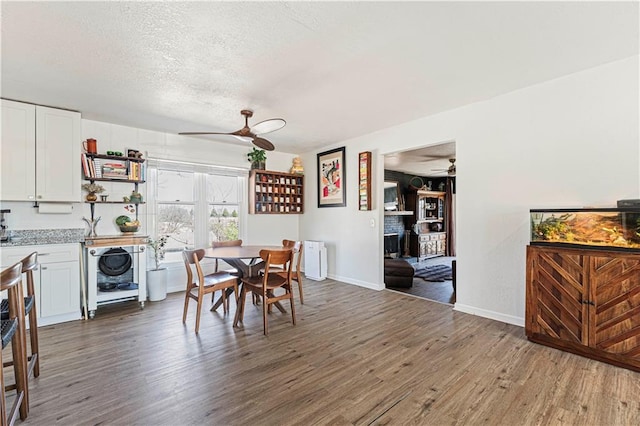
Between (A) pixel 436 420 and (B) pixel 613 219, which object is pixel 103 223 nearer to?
(A) pixel 436 420

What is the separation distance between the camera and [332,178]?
535 centimetres

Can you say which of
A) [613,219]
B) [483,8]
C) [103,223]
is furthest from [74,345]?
[613,219]

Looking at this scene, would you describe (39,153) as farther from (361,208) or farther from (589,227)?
(589,227)

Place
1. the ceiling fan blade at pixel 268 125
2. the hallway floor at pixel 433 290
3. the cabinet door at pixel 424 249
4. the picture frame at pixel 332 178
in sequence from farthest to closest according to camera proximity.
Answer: the cabinet door at pixel 424 249 < the picture frame at pixel 332 178 < the hallway floor at pixel 433 290 < the ceiling fan blade at pixel 268 125

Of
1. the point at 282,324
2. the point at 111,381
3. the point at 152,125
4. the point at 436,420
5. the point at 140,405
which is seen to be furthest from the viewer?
the point at 152,125

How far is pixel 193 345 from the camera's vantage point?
2697 millimetres

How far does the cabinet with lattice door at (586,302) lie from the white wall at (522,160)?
45 centimetres

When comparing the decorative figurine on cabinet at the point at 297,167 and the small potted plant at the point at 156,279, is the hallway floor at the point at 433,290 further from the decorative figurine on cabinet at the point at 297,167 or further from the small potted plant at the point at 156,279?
the small potted plant at the point at 156,279

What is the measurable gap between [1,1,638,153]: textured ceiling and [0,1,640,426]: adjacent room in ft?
0.07

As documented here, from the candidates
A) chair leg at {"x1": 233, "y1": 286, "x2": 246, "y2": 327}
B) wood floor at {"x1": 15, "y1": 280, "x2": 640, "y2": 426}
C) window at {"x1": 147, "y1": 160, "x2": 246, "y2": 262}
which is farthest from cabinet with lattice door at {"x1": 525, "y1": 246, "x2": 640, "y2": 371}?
window at {"x1": 147, "y1": 160, "x2": 246, "y2": 262}

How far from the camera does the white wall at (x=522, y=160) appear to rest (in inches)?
100.0

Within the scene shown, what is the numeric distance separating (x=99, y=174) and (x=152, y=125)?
0.97 metres

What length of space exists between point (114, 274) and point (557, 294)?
16.3ft

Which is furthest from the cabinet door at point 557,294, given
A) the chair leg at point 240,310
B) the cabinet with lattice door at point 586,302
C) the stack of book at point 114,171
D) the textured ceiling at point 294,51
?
the stack of book at point 114,171
